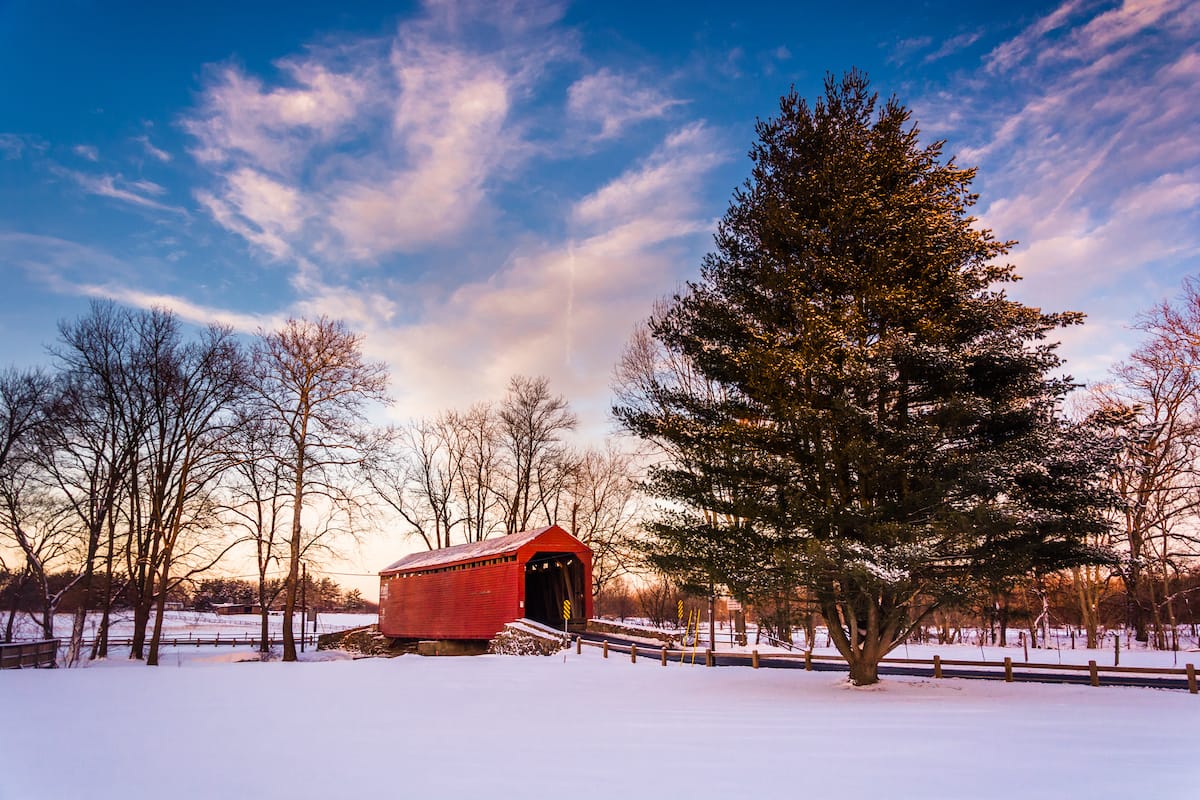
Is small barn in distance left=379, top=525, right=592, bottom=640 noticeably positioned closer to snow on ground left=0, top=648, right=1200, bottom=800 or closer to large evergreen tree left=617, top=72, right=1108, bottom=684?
snow on ground left=0, top=648, right=1200, bottom=800

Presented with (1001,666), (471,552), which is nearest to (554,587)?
(471,552)

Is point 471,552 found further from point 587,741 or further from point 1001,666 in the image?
point 587,741

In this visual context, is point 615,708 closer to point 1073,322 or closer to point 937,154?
point 1073,322

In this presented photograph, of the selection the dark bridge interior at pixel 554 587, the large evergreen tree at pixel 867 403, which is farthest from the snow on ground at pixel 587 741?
the dark bridge interior at pixel 554 587

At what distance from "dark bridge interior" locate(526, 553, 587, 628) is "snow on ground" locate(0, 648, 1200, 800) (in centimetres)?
1370

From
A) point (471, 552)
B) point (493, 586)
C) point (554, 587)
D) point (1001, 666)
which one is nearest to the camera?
point (1001, 666)

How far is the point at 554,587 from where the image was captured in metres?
30.1

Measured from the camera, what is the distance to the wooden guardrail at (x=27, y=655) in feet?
58.3

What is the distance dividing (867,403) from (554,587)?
2030 cm

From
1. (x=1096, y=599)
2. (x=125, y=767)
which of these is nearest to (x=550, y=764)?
(x=125, y=767)

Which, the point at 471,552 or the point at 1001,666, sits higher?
the point at 471,552

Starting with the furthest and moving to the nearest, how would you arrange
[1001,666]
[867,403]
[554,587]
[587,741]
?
[554,587]
[1001,666]
[867,403]
[587,741]

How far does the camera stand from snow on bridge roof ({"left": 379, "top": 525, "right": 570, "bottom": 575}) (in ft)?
85.0

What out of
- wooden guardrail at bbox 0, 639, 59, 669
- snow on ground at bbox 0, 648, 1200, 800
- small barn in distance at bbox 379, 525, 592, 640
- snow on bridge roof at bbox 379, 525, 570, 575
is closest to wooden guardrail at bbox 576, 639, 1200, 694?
snow on ground at bbox 0, 648, 1200, 800
